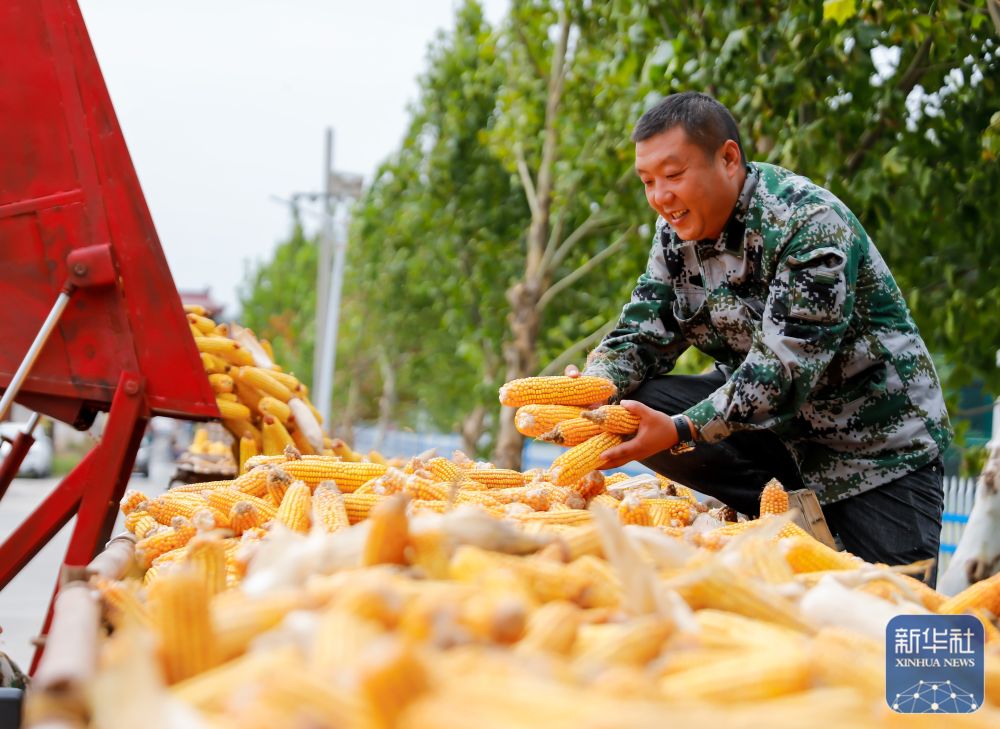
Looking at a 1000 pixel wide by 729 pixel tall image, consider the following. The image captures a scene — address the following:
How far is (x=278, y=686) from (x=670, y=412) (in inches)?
121

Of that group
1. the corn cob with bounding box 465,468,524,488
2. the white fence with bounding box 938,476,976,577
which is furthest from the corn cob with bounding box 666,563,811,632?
the white fence with bounding box 938,476,976,577

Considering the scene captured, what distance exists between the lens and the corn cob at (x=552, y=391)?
3646 mm

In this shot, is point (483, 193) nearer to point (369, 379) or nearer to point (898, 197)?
point (898, 197)

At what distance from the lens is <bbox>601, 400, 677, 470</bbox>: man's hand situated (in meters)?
3.46

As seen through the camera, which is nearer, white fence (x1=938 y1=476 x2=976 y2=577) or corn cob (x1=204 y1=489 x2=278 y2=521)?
corn cob (x1=204 y1=489 x2=278 y2=521)

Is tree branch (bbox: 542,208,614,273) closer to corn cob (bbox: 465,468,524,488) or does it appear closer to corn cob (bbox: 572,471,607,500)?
corn cob (bbox: 465,468,524,488)

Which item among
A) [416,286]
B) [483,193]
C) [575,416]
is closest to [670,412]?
[575,416]

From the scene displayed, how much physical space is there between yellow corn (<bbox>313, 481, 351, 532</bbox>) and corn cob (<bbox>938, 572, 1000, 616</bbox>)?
154 cm

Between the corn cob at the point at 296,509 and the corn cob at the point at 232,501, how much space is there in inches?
2.5

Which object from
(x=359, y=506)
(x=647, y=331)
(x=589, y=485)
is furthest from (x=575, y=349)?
(x=359, y=506)

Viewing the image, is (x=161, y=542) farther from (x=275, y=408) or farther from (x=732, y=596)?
(x=275, y=408)

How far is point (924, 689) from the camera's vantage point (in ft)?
5.86

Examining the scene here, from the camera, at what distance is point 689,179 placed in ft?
11.8

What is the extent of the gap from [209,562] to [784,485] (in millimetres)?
2817
